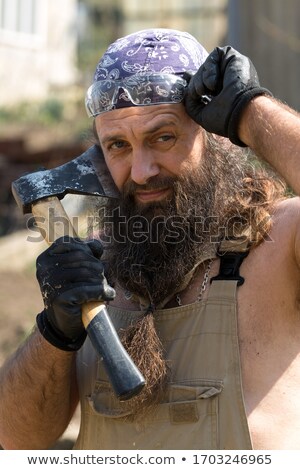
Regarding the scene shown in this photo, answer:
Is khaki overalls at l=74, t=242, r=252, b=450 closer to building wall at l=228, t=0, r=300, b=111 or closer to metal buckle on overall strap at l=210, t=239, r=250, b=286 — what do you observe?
metal buckle on overall strap at l=210, t=239, r=250, b=286

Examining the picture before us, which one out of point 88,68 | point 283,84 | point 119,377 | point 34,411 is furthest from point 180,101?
point 88,68

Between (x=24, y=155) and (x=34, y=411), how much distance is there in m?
10.2

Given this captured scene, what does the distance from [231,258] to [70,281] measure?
0.63 m

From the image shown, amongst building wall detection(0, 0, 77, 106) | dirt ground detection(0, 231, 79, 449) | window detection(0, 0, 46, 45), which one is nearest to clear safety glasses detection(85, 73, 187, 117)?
dirt ground detection(0, 231, 79, 449)

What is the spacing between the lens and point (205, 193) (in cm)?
321

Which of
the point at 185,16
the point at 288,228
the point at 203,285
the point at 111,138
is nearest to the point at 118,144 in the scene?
the point at 111,138

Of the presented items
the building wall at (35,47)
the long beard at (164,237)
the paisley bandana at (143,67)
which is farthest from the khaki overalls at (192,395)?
the building wall at (35,47)

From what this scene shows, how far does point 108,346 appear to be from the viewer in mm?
2680

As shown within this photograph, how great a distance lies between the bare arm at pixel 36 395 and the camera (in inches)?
123

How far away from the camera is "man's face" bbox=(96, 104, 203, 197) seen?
3.12 meters

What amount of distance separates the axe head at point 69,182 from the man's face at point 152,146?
0.12 metres

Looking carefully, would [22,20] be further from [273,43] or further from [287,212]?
[287,212]

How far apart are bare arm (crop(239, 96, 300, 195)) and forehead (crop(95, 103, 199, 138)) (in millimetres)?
346

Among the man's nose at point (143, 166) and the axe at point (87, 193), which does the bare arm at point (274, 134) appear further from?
the axe at point (87, 193)
